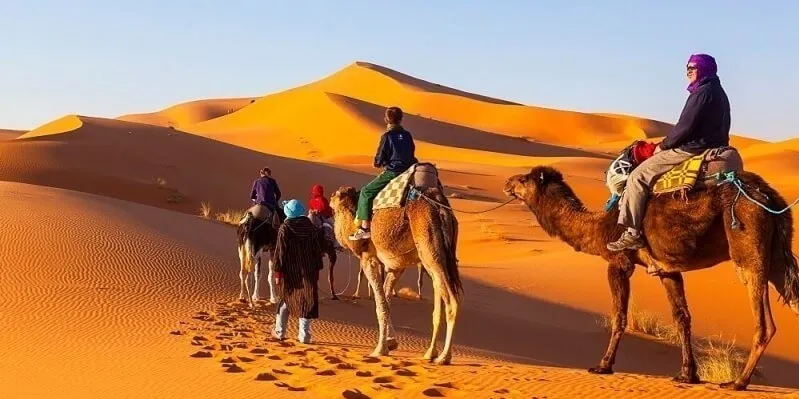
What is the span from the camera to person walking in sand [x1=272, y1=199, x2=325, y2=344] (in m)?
9.92

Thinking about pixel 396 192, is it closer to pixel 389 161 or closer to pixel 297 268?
pixel 389 161

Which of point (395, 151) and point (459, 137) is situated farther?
point (459, 137)

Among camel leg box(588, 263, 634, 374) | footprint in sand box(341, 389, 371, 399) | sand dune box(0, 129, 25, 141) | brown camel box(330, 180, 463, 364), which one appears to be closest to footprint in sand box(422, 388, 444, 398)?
footprint in sand box(341, 389, 371, 399)

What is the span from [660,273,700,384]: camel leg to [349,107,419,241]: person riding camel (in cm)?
313

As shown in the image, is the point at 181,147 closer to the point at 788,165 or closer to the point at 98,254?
the point at 98,254

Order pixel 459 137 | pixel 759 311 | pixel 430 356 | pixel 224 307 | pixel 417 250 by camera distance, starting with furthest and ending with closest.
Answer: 1. pixel 459 137
2. pixel 224 307
3. pixel 417 250
4. pixel 430 356
5. pixel 759 311

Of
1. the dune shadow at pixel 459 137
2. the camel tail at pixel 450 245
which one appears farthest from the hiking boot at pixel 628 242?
the dune shadow at pixel 459 137

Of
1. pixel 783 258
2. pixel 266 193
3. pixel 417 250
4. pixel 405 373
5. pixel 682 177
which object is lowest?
pixel 405 373

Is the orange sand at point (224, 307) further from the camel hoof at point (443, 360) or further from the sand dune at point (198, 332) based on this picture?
the camel hoof at point (443, 360)

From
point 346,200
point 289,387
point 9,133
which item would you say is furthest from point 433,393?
point 9,133

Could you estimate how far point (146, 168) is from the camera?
34.1 metres

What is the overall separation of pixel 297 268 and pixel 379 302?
133 centimetres

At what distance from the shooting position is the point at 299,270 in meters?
10.0

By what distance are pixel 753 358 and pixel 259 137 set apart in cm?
6959
